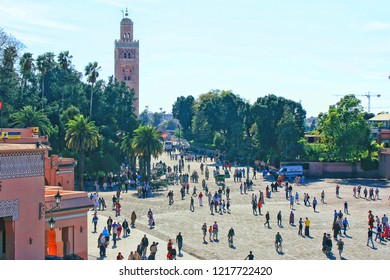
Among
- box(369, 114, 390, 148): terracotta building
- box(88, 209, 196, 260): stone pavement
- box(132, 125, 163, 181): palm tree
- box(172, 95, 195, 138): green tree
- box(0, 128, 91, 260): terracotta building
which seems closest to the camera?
box(0, 128, 91, 260): terracotta building

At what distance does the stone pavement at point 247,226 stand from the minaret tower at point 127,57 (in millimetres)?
63808

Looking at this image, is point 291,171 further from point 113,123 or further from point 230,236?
point 230,236

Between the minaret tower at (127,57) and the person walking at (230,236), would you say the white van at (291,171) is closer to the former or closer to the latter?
the person walking at (230,236)

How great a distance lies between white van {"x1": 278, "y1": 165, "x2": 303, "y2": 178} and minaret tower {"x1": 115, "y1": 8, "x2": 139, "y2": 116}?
56877 millimetres

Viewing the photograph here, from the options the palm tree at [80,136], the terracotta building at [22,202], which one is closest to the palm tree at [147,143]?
the palm tree at [80,136]

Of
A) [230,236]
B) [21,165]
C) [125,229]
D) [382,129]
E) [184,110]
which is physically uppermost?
[184,110]

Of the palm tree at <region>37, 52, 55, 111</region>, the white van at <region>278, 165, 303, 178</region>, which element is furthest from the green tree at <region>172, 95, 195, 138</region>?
the white van at <region>278, 165, 303, 178</region>

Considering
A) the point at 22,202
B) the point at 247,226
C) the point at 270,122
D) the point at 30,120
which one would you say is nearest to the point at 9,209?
the point at 22,202

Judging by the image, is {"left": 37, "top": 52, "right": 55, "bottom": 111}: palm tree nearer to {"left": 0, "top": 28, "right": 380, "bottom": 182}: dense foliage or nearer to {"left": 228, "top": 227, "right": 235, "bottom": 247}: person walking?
{"left": 0, "top": 28, "right": 380, "bottom": 182}: dense foliage

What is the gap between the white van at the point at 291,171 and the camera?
193 ft

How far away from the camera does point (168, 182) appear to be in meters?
53.4

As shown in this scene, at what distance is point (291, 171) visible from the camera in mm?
59438

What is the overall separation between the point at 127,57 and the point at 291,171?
197 ft

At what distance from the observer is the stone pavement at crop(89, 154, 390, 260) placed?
29.0m
